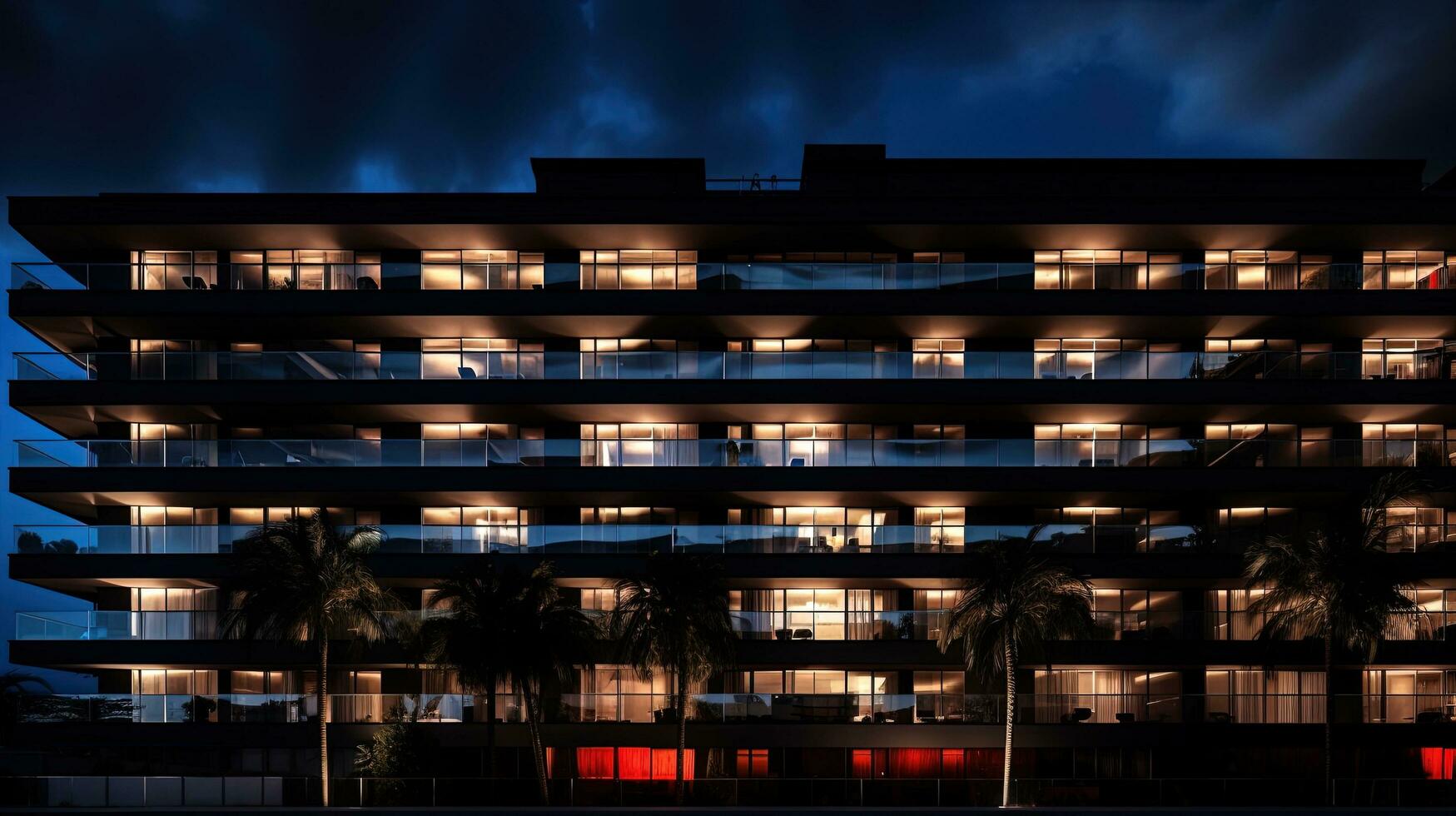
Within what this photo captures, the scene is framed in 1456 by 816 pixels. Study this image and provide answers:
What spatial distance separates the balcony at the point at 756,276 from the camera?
36500mm

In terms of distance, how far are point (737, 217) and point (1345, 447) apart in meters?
22.9

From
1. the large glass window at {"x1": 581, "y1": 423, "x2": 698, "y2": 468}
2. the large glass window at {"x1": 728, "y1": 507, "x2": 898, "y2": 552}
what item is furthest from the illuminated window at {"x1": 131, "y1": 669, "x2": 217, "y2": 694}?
the large glass window at {"x1": 728, "y1": 507, "x2": 898, "y2": 552}

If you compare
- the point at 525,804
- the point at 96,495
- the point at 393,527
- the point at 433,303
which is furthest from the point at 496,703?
the point at 96,495

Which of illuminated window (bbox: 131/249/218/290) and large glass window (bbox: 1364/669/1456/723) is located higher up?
illuminated window (bbox: 131/249/218/290)

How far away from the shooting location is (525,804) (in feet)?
108

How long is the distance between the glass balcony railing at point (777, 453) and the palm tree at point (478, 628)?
6.34m

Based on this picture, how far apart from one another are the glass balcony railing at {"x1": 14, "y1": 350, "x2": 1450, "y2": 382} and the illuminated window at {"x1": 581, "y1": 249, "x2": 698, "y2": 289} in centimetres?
320

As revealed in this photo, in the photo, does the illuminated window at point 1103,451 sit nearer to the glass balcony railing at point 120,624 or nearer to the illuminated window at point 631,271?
the illuminated window at point 631,271

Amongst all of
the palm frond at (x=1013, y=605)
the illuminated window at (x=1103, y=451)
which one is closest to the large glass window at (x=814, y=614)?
the palm frond at (x=1013, y=605)

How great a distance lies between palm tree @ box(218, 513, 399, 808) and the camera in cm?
2989

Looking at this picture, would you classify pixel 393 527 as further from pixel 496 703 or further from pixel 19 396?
pixel 19 396

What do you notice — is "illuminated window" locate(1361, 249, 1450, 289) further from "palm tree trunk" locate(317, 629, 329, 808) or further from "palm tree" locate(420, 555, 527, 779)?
"palm tree trunk" locate(317, 629, 329, 808)

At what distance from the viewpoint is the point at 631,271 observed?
38125 millimetres

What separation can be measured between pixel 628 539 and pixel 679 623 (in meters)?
6.07
